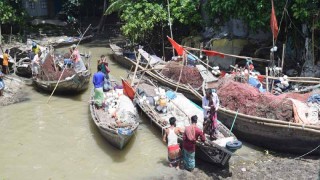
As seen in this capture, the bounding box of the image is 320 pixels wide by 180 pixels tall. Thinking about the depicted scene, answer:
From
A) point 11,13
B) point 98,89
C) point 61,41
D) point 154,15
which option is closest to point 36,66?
point 98,89

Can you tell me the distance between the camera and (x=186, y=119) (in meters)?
12.5

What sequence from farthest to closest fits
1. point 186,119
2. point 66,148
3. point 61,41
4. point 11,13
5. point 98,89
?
point 61,41, point 11,13, point 98,89, point 186,119, point 66,148

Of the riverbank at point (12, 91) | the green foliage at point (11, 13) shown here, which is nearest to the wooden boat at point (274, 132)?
the riverbank at point (12, 91)

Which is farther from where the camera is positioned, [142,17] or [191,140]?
[142,17]

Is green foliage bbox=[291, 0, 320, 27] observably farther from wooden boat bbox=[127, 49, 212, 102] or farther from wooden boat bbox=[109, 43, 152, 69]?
wooden boat bbox=[109, 43, 152, 69]

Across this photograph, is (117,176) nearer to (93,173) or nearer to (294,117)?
(93,173)

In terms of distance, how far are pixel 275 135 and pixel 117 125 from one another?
449 centimetres

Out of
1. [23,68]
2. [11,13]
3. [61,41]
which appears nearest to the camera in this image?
[23,68]

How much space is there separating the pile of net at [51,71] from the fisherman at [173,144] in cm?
726

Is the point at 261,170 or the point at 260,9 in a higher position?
the point at 260,9

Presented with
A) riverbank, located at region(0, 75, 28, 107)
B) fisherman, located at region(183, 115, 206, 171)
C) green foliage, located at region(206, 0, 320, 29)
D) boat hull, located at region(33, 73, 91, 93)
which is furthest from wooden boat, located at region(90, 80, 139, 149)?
green foliage, located at region(206, 0, 320, 29)

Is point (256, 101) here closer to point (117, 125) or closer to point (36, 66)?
point (117, 125)

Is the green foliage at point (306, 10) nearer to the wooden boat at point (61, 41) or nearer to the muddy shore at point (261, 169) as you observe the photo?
the muddy shore at point (261, 169)

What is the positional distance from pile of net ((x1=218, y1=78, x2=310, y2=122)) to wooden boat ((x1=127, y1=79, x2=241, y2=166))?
1.05 metres
